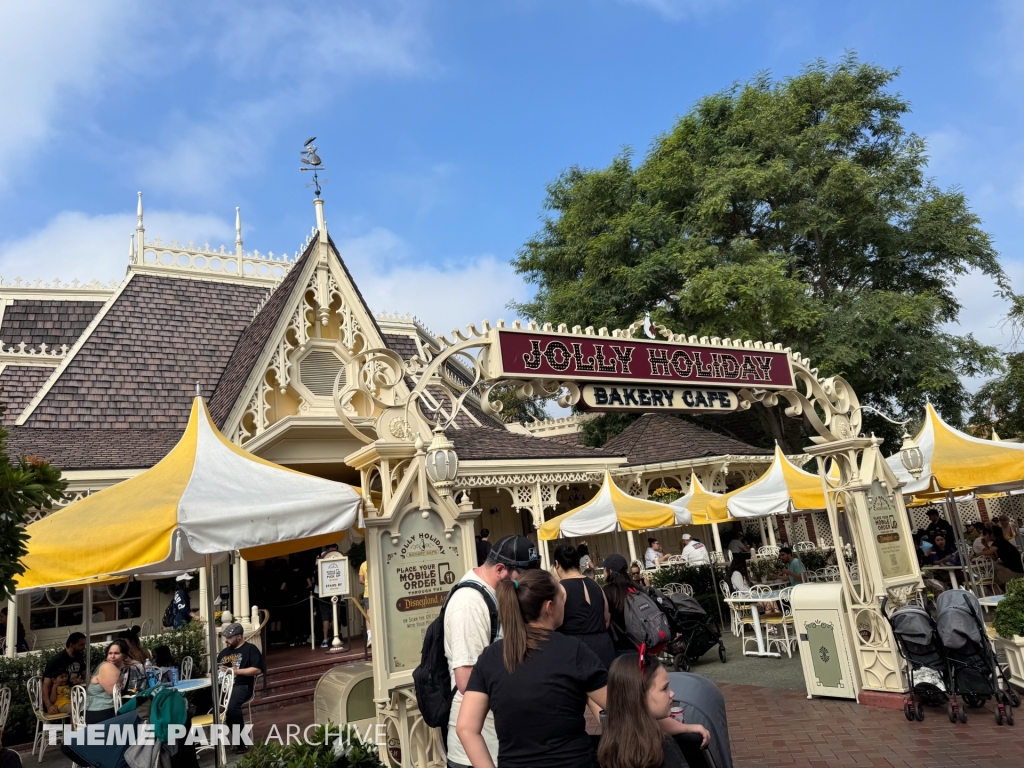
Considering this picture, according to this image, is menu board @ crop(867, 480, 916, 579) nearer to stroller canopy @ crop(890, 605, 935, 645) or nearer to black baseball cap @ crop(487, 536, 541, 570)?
stroller canopy @ crop(890, 605, 935, 645)

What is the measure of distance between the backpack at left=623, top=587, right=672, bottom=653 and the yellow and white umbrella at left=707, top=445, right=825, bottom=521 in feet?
18.1

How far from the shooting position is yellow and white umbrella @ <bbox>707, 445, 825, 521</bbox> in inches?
410

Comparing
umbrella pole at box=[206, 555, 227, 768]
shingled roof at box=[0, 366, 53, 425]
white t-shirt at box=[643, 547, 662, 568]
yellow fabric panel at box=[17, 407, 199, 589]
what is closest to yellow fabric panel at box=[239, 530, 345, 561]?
umbrella pole at box=[206, 555, 227, 768]

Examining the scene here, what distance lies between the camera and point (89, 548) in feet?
15.1

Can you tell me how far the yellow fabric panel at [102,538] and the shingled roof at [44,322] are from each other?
12973mm

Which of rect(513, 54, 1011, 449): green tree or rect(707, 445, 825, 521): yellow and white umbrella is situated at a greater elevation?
rect(513, 54, 1011, 449): green tree

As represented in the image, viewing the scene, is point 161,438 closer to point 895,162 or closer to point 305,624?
point 305,624

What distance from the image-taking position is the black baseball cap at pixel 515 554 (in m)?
3.35

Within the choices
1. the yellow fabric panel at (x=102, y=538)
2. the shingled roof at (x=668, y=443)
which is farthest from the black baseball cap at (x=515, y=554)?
the shingled roof at (x=668, y=443)

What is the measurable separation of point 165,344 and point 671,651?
40.3 ft

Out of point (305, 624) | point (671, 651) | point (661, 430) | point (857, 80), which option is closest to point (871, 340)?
point (661, 430)

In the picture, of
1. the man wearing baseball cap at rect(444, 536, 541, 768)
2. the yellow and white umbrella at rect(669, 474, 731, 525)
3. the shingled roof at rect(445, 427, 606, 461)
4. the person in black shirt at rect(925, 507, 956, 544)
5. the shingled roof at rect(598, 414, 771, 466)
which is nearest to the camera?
the man wearing baseball cap at rect(444, 536, 541, 768)

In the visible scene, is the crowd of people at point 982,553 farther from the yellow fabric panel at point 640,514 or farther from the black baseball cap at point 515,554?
the black baseball cap at point 515,554

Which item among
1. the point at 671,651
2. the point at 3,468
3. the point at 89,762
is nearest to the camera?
the point at 3,468
